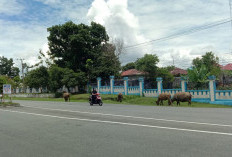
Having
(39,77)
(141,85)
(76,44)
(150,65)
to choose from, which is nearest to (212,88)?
(141,85)

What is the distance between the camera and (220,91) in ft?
57.7

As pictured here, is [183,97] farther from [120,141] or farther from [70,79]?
[70,79]

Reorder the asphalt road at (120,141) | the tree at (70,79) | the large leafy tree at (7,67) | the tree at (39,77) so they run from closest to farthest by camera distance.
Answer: the asphalt road at (120,141) < the tree at (70,79) < the tree at (39,77) < the large leafy tree at (7,67)

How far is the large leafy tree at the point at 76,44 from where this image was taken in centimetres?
3378

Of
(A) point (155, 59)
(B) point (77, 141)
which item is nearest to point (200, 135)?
(B) point (77, 141)

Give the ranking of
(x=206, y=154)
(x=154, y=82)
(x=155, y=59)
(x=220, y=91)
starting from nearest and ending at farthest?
(x=206, y=154), (x=220, y=91), (x=154, y=82), (x=155, y=59)

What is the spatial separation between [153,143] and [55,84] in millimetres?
30851

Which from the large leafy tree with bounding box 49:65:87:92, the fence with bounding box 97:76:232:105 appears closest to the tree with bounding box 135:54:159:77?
the fence with bounding box 97:76:232:105

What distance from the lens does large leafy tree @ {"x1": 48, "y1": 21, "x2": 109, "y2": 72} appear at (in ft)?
111

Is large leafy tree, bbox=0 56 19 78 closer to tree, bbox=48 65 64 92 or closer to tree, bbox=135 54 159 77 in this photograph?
tree, bbox=48 65 64 92

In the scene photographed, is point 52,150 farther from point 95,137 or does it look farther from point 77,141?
point 95,137

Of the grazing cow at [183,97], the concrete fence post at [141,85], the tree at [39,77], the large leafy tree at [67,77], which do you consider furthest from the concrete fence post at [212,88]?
the tree at [39,77]

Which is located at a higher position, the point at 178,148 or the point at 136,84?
the point at 136,84

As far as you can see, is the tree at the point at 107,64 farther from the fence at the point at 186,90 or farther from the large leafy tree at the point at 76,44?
the fence at the point at 186,90
